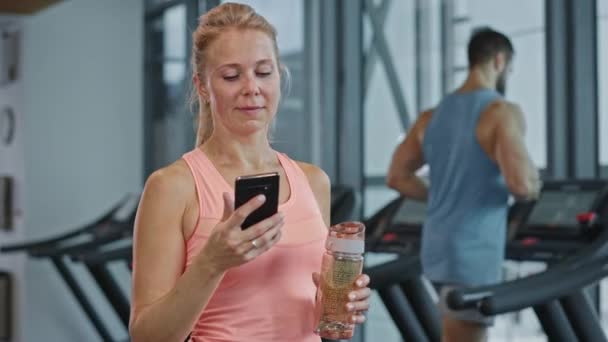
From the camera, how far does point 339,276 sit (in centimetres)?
156

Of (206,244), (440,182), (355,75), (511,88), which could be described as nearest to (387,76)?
(355,75)

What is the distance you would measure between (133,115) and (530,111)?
352cm

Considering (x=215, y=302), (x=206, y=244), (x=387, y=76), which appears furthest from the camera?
(x=387, y=76)

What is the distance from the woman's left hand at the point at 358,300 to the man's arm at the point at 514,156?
1527mm

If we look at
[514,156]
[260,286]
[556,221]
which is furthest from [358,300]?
[556,221]

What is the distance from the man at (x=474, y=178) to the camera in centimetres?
307

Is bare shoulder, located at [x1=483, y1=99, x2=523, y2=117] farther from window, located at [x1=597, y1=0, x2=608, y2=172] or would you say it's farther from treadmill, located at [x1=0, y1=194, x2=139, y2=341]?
treadmill, located at [x1=0, y1=194, x2=139, y2=341]

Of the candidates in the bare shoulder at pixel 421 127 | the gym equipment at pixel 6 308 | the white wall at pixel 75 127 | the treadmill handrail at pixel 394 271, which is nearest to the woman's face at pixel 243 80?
the bare shoulder at pixel 421 127

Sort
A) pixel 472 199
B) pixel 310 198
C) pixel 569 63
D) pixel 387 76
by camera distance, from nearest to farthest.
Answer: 1. pixel 310 198
2. pixel 472 199
3. pixel 569 63
4. pixel 387 76

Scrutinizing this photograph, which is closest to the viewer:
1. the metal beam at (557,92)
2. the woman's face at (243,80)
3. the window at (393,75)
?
the woman's face at (243,80)

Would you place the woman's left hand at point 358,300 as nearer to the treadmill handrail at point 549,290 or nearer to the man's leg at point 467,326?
the treadmill handrail at point 549,290

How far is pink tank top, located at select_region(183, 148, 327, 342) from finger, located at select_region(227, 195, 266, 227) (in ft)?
0.61

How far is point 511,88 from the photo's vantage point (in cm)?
412

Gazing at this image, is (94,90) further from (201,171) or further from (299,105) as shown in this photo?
(201,171)
